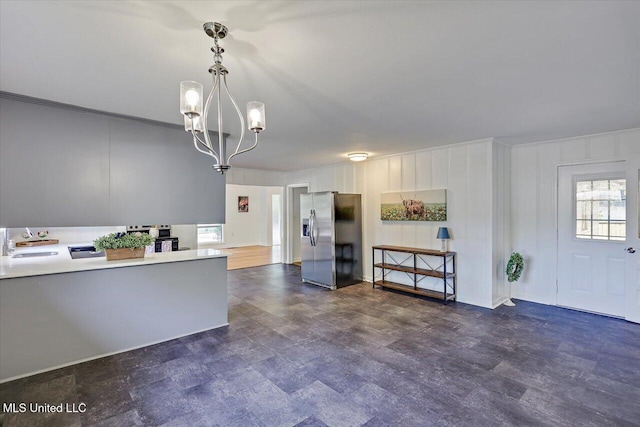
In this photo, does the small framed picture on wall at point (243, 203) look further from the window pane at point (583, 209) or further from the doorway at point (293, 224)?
the window pane at point (583, 209)

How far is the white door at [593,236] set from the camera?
405cm

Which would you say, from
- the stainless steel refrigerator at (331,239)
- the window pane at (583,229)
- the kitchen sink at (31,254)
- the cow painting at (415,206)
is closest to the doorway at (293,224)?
the stainless steel refrigerator at (331,239)

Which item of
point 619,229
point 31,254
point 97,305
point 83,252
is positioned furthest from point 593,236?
point 31,254

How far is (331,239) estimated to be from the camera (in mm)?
5789

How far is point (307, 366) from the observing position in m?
2.88

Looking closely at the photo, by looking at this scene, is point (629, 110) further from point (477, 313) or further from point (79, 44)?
point (79, 44)

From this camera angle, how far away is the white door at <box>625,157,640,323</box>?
12.7ft

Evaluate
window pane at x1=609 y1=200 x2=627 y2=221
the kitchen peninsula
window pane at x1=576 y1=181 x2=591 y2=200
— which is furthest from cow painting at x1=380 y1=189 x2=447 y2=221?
the kitchen peninsula

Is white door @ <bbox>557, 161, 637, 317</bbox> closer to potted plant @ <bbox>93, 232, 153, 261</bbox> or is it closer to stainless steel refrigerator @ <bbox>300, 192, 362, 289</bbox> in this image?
stainless steel refrigerator @ <bbox>300, 192, 362, 289</bbox>

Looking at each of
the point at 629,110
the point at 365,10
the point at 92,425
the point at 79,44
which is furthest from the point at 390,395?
the point at 629,110

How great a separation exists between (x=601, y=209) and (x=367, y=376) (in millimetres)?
4096

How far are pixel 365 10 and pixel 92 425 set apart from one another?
3.14 meters

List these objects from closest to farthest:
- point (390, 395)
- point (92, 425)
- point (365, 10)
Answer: point (365, 10), point (92, 425), point (390, 395)

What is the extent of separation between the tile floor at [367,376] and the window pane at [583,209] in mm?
1393
